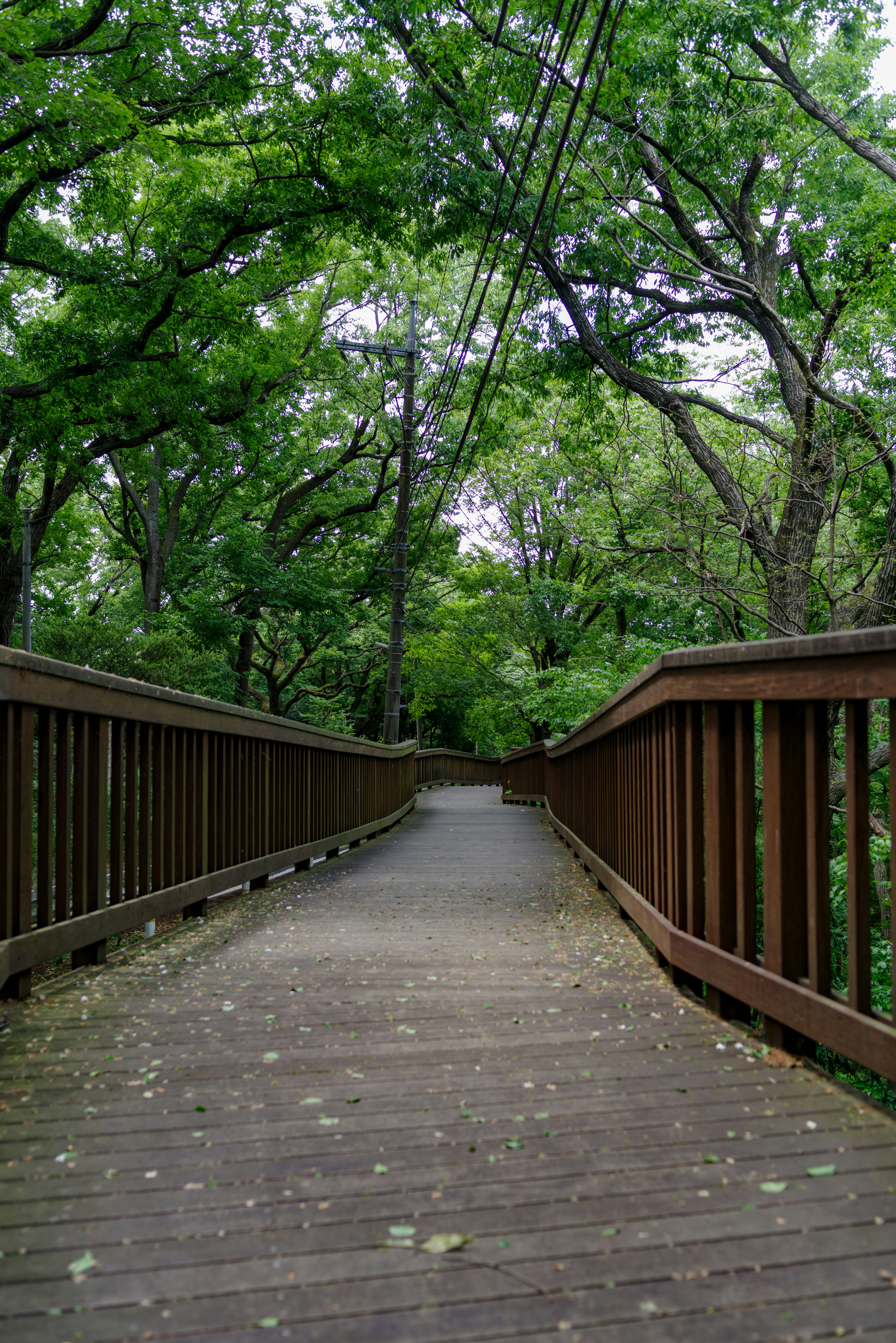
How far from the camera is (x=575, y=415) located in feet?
47.1

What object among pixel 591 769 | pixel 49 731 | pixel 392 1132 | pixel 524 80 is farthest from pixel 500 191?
pixel 392 1132

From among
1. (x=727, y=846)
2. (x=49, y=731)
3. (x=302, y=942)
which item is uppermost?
(x=49, y=731)

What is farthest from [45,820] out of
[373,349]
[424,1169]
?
[373,349]

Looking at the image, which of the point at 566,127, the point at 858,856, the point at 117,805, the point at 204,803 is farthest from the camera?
the point at 566,127

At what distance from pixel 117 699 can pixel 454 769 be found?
2680 centimetres

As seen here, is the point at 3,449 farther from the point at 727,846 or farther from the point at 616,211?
the point at 727,846

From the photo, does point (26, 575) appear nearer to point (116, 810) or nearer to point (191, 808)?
point (191, 808)

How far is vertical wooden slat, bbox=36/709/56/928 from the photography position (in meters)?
3.00

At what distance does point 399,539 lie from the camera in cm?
1413

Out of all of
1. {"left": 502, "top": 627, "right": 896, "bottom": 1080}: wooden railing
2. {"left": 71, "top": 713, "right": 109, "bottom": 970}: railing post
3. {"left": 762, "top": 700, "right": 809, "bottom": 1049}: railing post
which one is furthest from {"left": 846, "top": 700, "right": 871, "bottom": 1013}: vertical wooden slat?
{"left": 71, "top": 713, "right": 109, "bottom": 970}: railing post

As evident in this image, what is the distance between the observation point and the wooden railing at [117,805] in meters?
2.80

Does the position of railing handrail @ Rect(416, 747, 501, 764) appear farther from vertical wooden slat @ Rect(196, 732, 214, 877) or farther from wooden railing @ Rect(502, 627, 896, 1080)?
wooden railing @ Rect(502, 627, 896, 1080)

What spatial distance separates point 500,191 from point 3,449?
818 cm

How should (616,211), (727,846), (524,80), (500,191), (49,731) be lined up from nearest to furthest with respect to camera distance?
(727,846) < (49,731) < (500,191) < (524,80) < (616,211)
